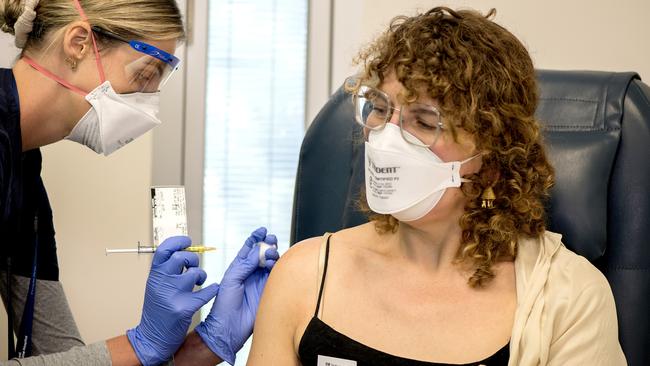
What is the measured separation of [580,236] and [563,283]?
0.17 meters

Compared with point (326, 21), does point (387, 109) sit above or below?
below

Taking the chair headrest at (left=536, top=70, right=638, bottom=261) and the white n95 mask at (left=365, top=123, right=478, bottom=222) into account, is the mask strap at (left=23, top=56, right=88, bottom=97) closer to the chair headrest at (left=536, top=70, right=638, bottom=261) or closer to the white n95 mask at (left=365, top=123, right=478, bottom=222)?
the white n95 mask at (left=365, top=123, right=478, bottom=222)

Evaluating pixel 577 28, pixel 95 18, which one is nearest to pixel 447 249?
pixel 95 18

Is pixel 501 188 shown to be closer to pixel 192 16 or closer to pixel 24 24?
pixel 24 24

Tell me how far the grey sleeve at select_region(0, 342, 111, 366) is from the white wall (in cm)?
143

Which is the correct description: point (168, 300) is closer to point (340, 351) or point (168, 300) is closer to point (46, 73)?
point (340, 351)

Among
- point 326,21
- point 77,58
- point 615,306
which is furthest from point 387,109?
point 326,21

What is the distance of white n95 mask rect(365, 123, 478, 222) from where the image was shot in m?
1.47

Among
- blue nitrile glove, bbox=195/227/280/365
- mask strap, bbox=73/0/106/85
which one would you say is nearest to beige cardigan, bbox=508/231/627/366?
blue nitrile glove, bbox=195/227/280/365

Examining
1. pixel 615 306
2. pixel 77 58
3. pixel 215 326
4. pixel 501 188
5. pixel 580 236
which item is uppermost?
pixel 77 58

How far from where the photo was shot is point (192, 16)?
8.40ft

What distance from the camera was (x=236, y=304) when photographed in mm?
1783

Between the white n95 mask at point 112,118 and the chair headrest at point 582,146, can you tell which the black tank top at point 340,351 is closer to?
the chair headrest at point 582,146

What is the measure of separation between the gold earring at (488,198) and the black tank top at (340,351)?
0.97ft
